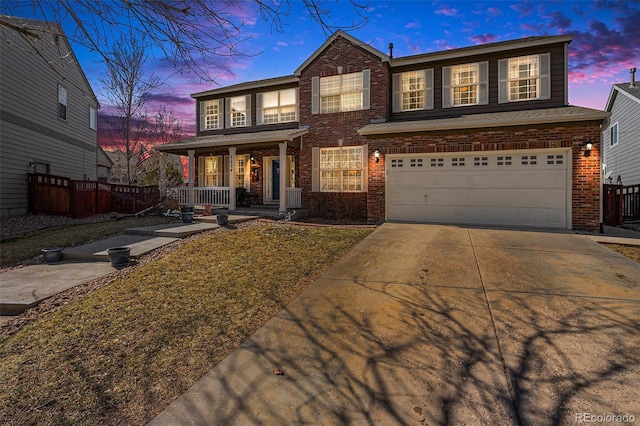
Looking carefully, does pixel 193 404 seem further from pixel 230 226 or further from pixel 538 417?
pixel 230 226

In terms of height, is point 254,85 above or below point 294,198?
above

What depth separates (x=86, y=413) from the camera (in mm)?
2346

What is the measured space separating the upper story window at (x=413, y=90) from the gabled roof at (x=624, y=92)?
1276 cm

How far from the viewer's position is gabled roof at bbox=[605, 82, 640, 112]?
57.3ft

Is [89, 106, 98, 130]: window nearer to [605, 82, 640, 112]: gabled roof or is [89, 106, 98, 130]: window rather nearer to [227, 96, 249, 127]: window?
[227, 96, 249, 127]: window

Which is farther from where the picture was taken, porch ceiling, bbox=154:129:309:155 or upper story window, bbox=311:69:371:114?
upper story window, bbox=311:69:371:114

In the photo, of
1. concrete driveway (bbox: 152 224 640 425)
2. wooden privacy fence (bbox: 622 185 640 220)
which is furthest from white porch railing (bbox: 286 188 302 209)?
wooden privacy fence (bbox: 622 185 640 220)

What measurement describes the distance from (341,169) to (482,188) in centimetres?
527

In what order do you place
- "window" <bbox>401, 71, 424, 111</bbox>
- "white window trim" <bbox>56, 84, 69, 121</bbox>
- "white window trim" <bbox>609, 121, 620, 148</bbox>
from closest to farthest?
1. "window" <bbox>401, 71, 424, 111</bbox>
2. "white window trim" <bbox>56, 84, 69, 121</bbox>
3. "white window trim" <bbox>609, 121, 620, 148</bbox>

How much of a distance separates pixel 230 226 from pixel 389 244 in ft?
16.5

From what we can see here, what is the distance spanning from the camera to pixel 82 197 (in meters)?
12.9

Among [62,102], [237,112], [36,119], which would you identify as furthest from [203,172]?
[62,102]

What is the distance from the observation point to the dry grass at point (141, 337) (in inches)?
97.4

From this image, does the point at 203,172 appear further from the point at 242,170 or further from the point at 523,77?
the point at 523,77
